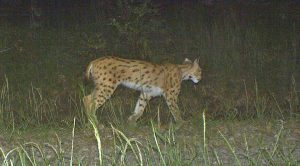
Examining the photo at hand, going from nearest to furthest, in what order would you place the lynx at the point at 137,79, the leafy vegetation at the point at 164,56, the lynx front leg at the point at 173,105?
the lynx front leg at the point at 173,105
the lynx at the point at 137,79
the leafy vegetation at the point at 164,56

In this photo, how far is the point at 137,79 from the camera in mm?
11703

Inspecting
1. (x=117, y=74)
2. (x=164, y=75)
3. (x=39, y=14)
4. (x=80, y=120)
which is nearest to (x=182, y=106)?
(x=164, y=75)

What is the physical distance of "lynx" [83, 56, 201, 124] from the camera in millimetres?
11312

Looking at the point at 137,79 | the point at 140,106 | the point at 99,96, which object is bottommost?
the point at 140,106

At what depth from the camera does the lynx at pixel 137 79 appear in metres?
11.3

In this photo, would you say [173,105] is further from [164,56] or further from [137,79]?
[164,56]

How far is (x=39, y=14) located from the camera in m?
17.7

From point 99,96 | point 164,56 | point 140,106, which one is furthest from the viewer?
point 164,56

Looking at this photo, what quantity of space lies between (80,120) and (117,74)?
62.1 inches

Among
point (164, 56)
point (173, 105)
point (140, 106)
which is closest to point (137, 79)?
point (140, 106)

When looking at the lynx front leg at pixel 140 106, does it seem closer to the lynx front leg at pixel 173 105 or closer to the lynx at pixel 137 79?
the lynx at pixel 137 79

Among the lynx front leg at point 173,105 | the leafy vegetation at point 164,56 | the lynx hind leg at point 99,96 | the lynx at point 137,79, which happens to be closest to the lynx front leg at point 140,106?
the lynx at point 137,79

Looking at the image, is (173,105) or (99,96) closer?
(99,96)

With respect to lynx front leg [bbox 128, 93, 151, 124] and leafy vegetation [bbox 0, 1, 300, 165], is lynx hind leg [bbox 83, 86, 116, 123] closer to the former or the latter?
leafy vegetation [bbox 0, 1, 300, 165]
